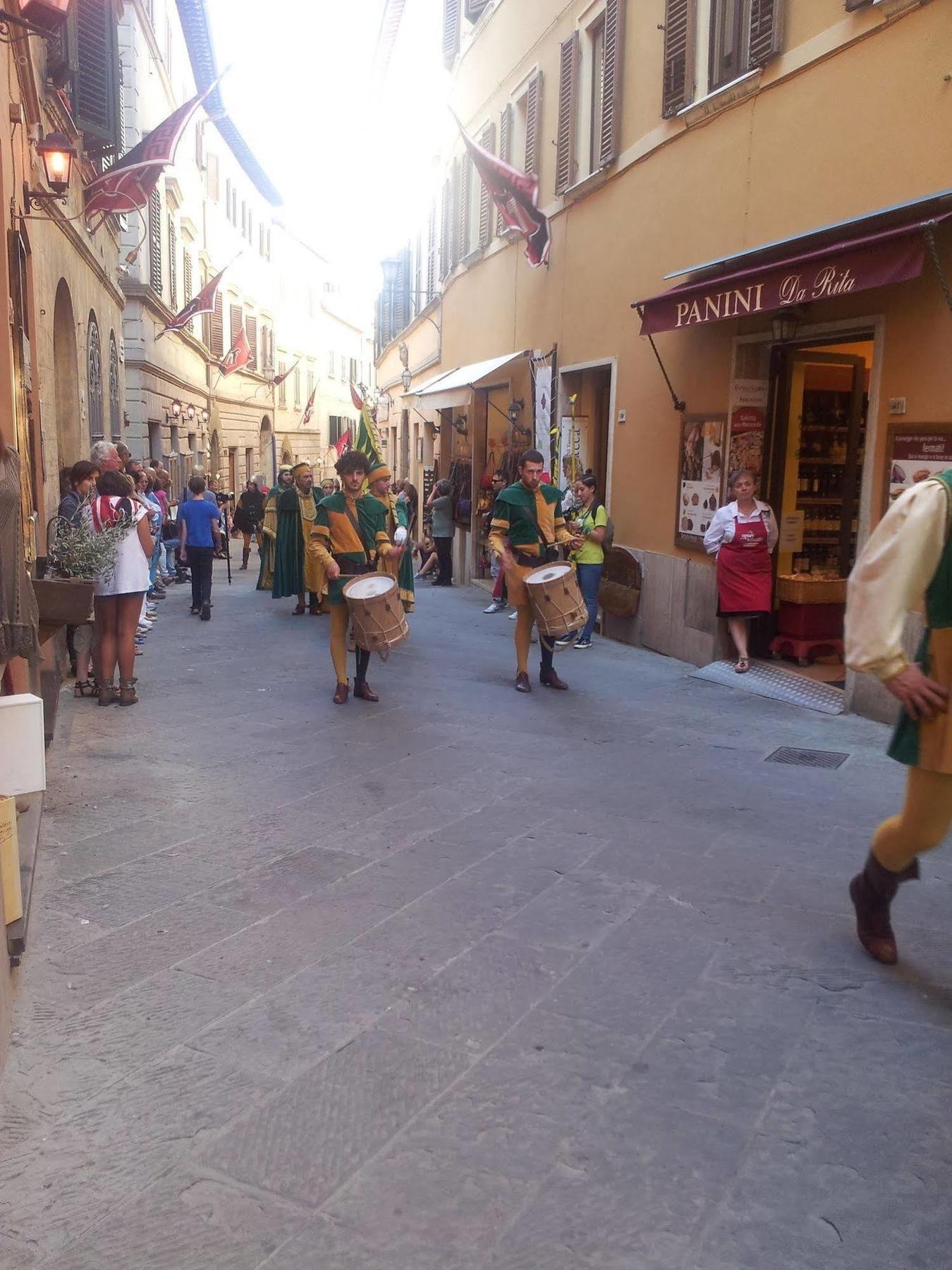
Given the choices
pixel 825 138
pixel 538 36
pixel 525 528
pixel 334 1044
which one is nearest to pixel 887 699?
pixel 525 528

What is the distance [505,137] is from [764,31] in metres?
8.44

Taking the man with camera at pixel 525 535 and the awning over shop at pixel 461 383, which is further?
the awning over shop at pixel 461 383

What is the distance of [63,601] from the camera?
5539 millimetres

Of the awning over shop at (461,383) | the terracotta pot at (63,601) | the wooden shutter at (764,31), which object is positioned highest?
the wooden shutter at (764,31)

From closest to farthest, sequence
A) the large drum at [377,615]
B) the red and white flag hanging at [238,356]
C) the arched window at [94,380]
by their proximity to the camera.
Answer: the large drum at [377,615] < the arched window at [94,380] < the red and white flag hanging at [238,356]

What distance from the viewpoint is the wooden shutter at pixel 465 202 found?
752 inches

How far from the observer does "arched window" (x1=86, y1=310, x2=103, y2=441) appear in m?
13.9

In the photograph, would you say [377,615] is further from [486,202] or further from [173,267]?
[173,267]

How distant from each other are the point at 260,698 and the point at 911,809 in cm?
530

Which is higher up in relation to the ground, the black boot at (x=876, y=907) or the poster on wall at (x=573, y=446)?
the poster on wall at (x=573, y=446)

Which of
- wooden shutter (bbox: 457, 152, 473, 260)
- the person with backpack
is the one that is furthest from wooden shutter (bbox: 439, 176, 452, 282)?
the person with backpack

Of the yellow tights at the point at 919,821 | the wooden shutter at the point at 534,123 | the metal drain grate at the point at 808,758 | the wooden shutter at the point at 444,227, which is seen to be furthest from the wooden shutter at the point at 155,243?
the yellow tights at the point at 919,821

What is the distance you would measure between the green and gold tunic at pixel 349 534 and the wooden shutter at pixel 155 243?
1607 centimetres

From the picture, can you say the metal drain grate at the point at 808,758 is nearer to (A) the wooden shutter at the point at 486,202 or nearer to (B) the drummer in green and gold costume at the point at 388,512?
(B) the drummer in green and gold costume at the point at 388,512
